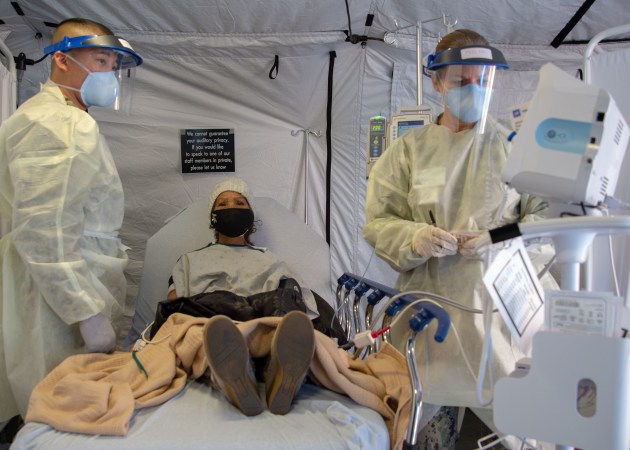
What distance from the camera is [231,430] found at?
147cm

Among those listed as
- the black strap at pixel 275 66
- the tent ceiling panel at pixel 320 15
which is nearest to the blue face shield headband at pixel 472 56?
the tent ceiling panel at pixel 320 15

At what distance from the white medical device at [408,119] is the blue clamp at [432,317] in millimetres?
1424

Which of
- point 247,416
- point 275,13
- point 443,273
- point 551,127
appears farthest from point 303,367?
point 275,13

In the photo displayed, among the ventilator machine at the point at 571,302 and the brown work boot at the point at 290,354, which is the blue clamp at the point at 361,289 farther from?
the ventilator machine at the point at 571,302

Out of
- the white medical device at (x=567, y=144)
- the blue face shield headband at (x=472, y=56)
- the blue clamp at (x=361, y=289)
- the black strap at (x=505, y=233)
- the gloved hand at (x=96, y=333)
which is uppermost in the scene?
the blue face shield headband at (x=472, y=56)

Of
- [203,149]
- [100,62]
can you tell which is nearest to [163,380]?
[100,62]

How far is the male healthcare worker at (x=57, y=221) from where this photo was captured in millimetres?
1914

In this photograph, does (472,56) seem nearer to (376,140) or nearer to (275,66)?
(376,140)

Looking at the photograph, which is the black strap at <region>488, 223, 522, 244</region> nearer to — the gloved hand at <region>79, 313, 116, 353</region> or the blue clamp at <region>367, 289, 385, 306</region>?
the blue clamp at <region>367, 289, 385, 306</region>

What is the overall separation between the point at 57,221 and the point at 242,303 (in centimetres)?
78

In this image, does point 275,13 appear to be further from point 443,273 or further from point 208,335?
point 208,335

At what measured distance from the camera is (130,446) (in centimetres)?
139

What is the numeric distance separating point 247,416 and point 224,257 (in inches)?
51.8

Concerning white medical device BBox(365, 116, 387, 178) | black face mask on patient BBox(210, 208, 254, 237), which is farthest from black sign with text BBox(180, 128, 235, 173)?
white medical device BBox(365, 116, 387, 178)
